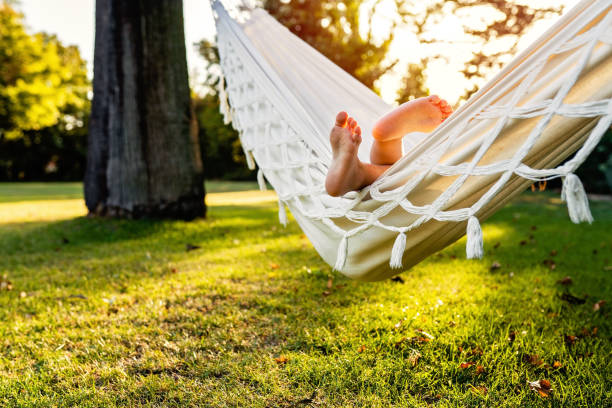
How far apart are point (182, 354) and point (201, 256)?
1.50 metres

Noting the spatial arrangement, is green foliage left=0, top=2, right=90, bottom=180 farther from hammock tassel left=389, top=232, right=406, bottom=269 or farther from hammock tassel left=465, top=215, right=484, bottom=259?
hammock tassel left=465, top=215, right=484, bottom=259

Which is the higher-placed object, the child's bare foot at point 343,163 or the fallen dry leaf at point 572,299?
the child's bare foot at point 343,163

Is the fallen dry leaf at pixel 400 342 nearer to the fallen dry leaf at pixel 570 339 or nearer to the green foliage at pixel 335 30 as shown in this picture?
the fallen dry leaf at pixel 570 339

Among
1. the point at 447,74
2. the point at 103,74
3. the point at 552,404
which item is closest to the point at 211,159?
the point at 447,74

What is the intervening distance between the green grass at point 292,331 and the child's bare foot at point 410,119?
28.3 inches

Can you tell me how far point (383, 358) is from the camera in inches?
57.9

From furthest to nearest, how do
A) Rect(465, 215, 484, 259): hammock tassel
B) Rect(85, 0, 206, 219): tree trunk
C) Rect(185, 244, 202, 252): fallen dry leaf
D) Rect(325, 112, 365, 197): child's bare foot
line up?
Rect(85, 0, 206, 219): tree trunk
Rect(185, 244, 202, 252): fallen dry leaf
Rect(325, 112, 365, 197): child's bare foot
Rect(465, 215, 484, 259): hammock tassel

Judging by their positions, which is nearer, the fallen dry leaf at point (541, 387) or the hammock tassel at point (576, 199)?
the hammock tassel at point (576, 199)

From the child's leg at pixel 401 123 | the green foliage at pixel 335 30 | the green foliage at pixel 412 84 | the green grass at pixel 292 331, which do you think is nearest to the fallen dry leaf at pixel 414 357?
the green grass at pixel 292 331

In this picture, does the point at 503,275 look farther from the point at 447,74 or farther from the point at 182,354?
the point at 447,74

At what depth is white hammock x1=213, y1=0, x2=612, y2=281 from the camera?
3.12 ft

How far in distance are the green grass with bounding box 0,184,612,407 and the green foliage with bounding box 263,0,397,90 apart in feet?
32.0

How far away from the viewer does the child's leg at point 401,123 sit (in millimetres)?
1524

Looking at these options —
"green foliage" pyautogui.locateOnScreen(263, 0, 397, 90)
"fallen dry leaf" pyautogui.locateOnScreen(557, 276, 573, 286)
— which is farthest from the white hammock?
"green foliage" pyautogui.locateOnScreen(263, 0, 397, 90)
